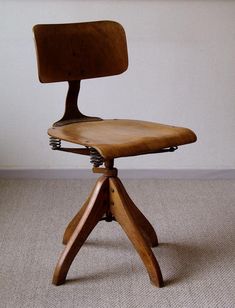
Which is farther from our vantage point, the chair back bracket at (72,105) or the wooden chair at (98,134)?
the chair back bracket at (72,105)

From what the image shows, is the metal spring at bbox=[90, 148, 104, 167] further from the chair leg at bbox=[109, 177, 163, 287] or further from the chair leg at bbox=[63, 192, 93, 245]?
the chair leg at bbox=[63, 192, 93, 245]

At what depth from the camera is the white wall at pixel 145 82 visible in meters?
2.62

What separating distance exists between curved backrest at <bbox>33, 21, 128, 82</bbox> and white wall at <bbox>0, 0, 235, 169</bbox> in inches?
24.8

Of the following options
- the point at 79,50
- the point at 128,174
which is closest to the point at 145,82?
the point at 128,174

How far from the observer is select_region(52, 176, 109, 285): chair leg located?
1.75 m

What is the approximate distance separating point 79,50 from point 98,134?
1.36 feet

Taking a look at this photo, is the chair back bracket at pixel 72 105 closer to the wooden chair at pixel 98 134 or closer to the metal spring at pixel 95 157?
the wooden chair at pixel 98 134

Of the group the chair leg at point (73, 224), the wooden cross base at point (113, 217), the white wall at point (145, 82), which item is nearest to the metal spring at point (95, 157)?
the wooden cross base at point (113, 217)

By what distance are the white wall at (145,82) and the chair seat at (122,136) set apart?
32.3 inches

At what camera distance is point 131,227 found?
5.76 feet

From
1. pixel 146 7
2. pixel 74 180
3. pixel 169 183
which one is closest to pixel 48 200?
pixel 74 180

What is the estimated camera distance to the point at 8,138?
2756 millimetres

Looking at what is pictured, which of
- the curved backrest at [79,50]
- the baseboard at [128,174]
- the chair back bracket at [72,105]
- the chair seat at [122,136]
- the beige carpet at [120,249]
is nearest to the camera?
the chair seat at [122,136]

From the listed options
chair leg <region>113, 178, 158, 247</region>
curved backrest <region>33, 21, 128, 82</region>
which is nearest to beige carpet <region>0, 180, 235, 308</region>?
chair leg <region>113, 178, 158, 247</region>
